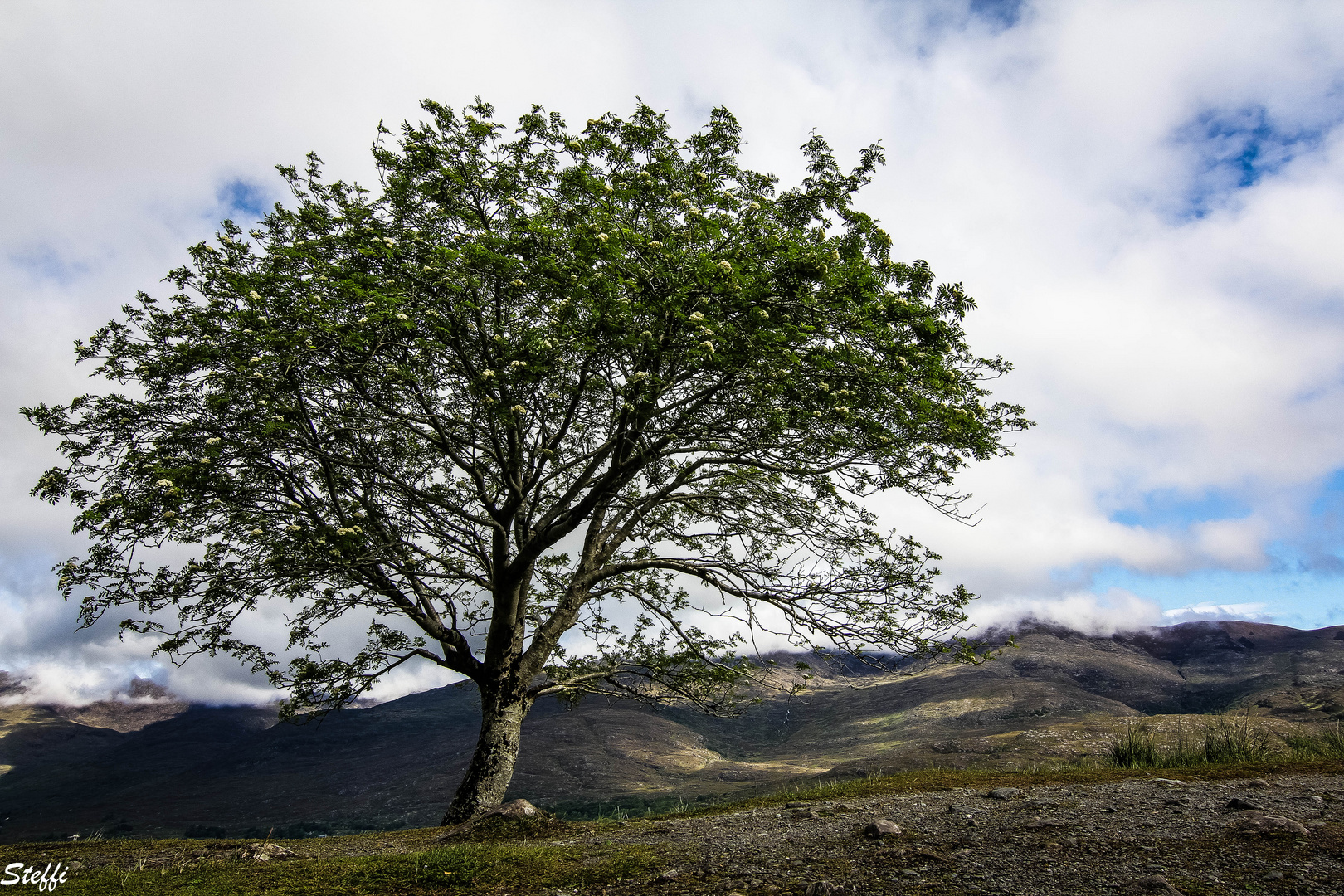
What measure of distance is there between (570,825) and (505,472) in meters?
6.50

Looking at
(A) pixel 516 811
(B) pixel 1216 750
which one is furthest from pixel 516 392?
(B) pixel 1216 750

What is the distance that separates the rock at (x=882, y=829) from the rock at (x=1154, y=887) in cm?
231

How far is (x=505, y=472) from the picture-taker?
12.4 metres

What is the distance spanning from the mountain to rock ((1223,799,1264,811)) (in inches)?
262

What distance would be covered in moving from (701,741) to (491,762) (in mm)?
78911

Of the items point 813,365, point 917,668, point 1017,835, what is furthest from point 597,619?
point 1017,835

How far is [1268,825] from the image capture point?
5.30 m

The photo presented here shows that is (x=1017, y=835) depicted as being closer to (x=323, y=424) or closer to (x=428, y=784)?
(x=323, y=424)

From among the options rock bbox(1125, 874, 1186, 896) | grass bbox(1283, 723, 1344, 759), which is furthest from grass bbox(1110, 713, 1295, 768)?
rock bbox(1125, 874, 1186, 896)

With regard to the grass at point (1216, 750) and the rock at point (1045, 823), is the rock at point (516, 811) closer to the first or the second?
the rock at point (1045, 823)

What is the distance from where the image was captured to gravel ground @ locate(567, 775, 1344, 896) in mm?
4371

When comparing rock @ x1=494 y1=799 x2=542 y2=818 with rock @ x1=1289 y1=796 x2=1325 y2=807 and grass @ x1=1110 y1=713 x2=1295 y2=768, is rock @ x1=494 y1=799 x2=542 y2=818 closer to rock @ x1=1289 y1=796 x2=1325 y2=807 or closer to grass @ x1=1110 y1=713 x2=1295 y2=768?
rock @ x1=1289 y1=796 x2=1325 y2=807

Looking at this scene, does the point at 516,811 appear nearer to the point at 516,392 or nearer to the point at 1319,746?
the point at 516,392
